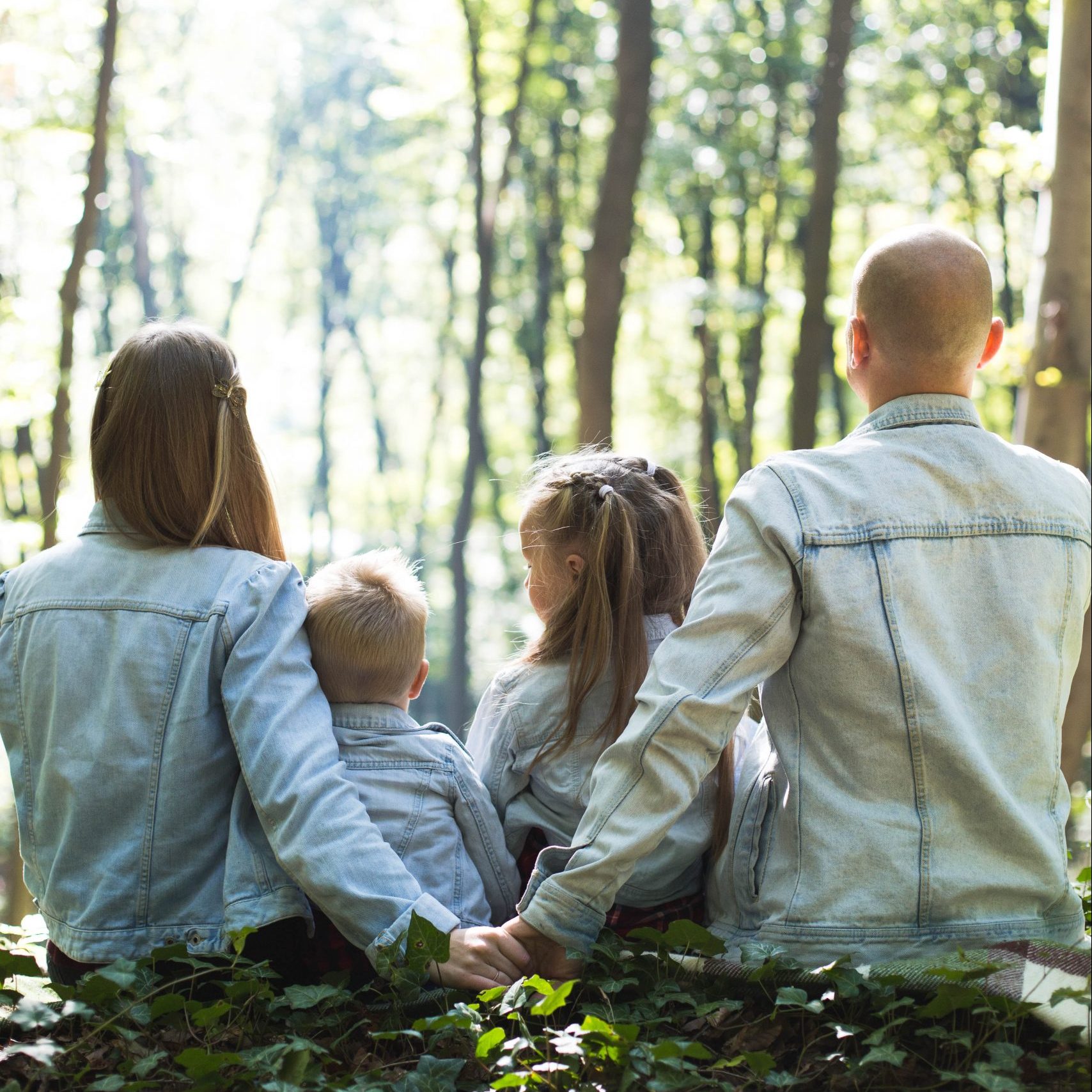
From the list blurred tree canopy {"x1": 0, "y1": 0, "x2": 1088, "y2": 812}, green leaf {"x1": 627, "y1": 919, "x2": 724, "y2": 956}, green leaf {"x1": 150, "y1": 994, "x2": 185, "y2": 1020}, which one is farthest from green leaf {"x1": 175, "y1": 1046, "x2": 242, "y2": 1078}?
blurred tree canopy {"x1": 0, "y1": 0, "x2": 1088, "y2": 812}

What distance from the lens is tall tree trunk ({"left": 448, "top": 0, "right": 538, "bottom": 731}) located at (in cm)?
1491

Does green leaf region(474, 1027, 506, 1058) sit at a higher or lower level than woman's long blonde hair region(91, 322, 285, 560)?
lower

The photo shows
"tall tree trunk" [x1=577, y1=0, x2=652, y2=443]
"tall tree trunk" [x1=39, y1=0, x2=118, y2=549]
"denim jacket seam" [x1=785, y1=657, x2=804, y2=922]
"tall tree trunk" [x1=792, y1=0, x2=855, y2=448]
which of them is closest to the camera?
"denim jacket seam" [x1=785, y1=657, x2=804, y2=922]

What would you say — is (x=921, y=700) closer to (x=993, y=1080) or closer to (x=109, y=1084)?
(x=993, y=1080)

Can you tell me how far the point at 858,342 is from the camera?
274 cm

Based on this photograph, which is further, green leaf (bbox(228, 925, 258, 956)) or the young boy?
the young boy

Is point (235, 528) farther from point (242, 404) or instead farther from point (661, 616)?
point (661, 616)

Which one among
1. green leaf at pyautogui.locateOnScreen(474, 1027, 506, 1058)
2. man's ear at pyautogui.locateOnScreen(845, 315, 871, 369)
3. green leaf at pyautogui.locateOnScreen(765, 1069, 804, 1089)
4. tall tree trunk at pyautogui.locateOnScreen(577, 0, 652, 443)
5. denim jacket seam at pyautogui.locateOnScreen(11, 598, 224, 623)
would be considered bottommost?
green leaf at pyautogui.locateOnScreen(474, 1027, 506, 1058)

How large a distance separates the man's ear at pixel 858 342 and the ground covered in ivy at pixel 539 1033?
1351 millimetres

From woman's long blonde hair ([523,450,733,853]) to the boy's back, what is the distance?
0.46 metres

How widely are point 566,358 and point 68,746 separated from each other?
807 inches

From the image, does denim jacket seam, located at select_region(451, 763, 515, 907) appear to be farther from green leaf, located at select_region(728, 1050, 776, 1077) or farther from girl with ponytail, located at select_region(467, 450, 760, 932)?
green leaf, located at select_region(728, 1050, 776, 1077)

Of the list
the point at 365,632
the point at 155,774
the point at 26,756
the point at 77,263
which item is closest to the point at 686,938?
the point at 365,632

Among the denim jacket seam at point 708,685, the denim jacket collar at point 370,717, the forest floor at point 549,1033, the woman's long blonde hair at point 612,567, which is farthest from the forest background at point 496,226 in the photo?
the forest floor at point 549,1033
